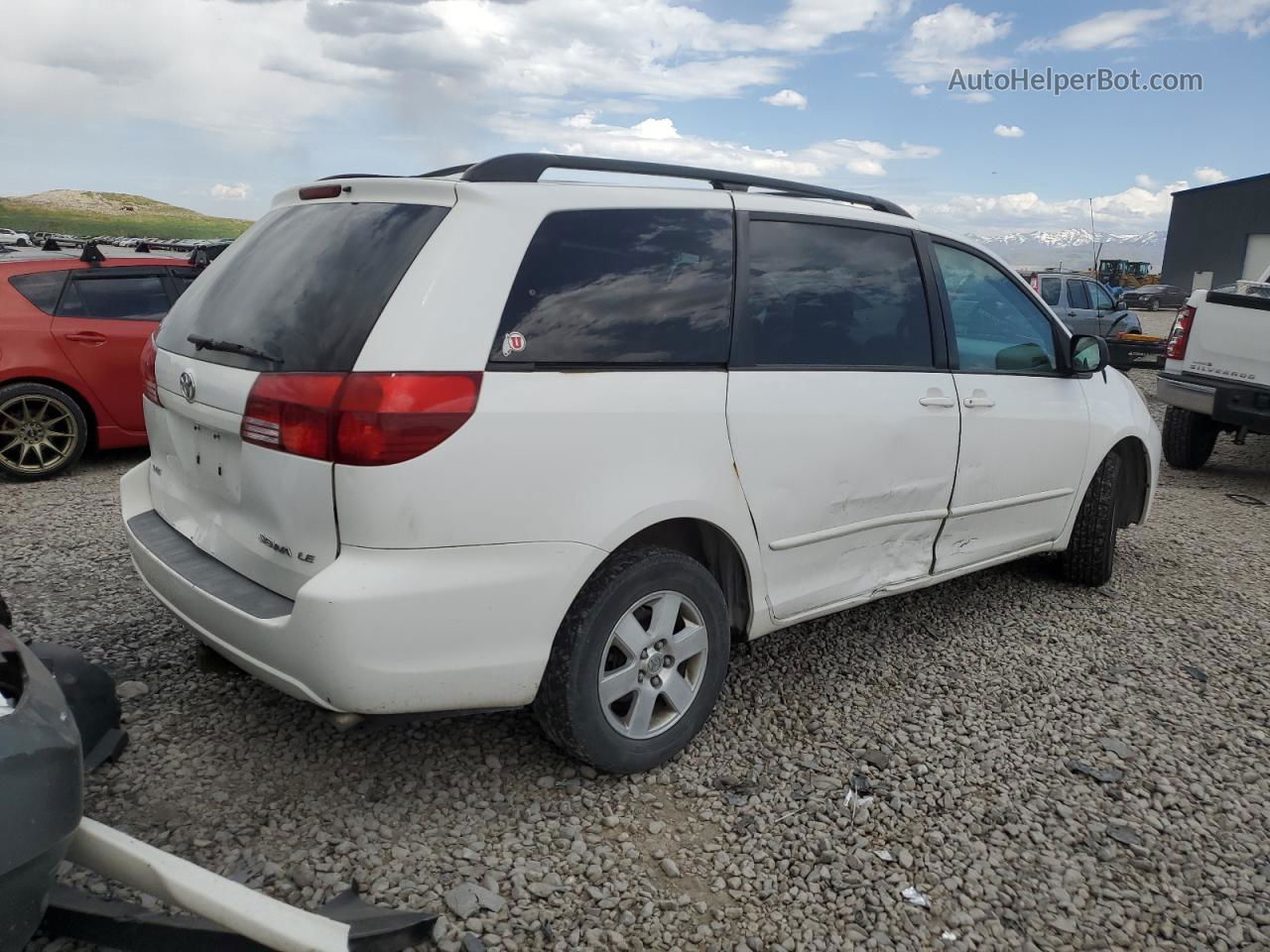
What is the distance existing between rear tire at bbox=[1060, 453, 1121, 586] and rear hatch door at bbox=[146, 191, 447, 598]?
3.58 meters

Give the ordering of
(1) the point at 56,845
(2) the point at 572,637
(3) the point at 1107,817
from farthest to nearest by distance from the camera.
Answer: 1. (3) the point at 1107,817
2. (2) the point at 572,637
3. (1) the point at 56,845

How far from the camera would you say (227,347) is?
2.76 metres

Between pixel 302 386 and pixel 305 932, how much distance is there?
1.25m

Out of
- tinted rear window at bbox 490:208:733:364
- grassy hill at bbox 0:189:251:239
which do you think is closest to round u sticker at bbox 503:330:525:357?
tinted rear window at bbox 490:208:733:364

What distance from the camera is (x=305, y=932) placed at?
1.92m

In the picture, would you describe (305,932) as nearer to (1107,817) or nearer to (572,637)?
(572,637)

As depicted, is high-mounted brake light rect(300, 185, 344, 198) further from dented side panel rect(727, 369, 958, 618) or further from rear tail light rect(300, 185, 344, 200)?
dented side panel rect(727, 369, 958, 618)

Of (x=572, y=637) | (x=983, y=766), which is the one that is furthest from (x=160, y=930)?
(x=983, y=766)

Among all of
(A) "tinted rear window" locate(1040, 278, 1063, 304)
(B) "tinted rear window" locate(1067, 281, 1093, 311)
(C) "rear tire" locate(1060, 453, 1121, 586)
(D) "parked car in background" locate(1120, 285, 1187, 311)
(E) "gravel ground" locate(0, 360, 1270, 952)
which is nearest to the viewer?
(E) "gravel ground" locate(0, 360, 1270, 952)

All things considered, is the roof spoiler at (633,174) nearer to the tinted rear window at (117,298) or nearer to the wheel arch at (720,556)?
the wheel arch at (720,556)

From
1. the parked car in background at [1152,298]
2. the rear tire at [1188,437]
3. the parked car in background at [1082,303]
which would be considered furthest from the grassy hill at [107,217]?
the rear tire at [1188,437]

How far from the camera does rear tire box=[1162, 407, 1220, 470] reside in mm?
8250

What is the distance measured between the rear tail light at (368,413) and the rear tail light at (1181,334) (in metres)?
7.14

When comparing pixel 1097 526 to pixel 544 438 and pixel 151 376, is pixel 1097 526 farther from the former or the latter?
pixel 151 376
